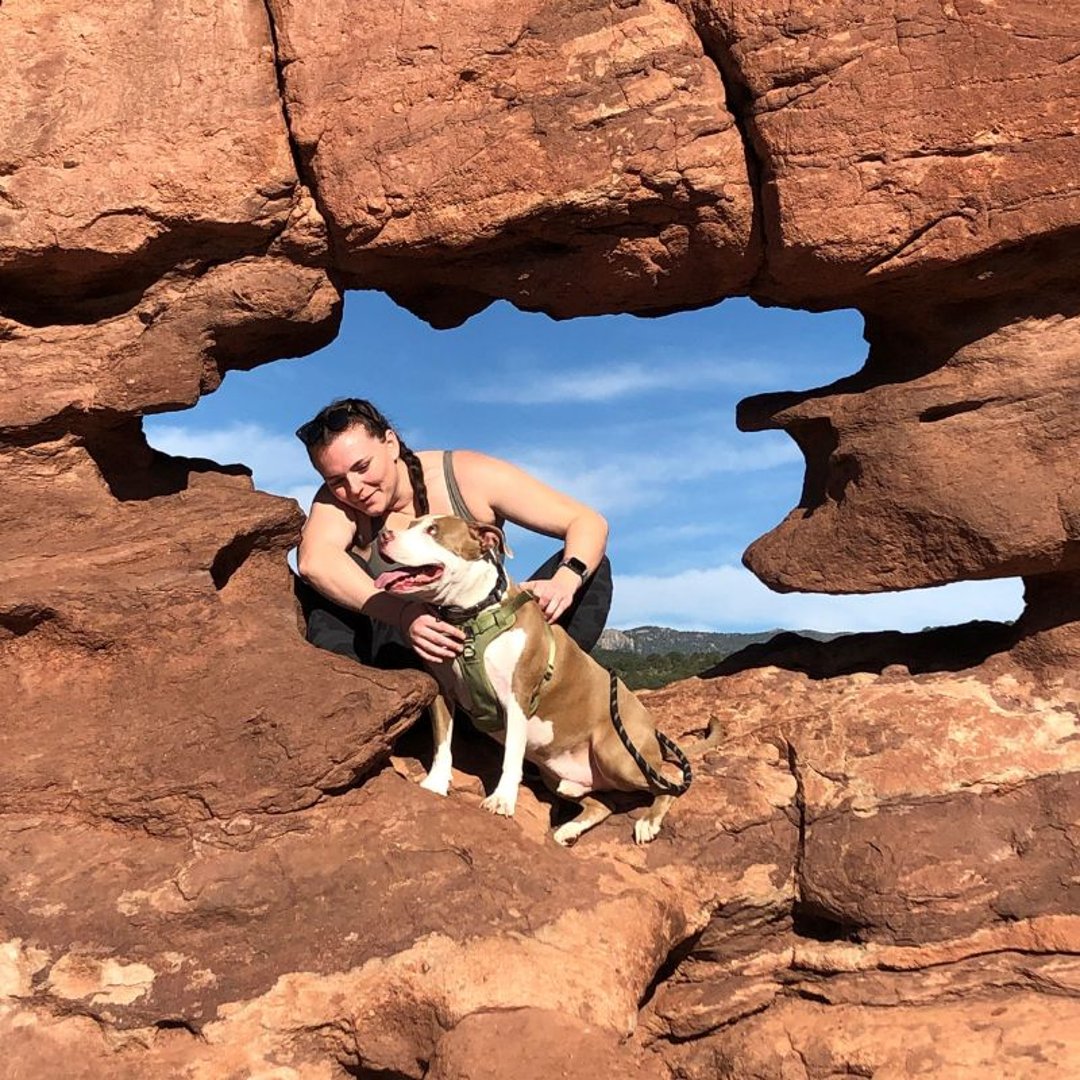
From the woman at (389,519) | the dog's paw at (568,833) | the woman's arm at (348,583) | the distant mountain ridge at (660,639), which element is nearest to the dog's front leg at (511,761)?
the dog's paw at (568,833)

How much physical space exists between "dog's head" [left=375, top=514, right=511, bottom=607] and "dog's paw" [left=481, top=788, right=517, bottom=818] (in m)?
0.91

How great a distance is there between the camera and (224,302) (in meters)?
5.15

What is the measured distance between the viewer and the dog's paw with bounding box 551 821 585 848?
5012 millimetres

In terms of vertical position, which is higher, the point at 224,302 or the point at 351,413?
the point at 224,302

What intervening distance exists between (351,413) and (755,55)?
2.54m

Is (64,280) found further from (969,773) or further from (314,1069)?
(969,773)

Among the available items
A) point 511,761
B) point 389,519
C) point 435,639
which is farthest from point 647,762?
point 389,519

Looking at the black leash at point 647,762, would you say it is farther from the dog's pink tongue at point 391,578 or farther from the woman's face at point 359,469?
the woman's face at point 359,469

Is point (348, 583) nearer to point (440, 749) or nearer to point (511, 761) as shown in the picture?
point (440, 749)

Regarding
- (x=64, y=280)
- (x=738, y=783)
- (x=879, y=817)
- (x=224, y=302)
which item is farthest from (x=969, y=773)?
(x=64, y=280)

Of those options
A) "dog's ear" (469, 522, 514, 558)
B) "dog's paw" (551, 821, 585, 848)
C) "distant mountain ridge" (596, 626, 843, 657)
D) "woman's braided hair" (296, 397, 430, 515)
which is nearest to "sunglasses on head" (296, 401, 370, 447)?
"woman's braided hair" (296, 397, 430, 515)

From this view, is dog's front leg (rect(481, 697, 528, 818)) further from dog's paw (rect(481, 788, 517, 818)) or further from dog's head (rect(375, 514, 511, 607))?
dog's head (rect(375, 514, 511, 607))

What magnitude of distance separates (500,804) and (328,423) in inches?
78.8

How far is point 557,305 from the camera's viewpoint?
559 centimetres
